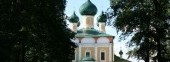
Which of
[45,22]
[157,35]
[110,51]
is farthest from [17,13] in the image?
[110,51]

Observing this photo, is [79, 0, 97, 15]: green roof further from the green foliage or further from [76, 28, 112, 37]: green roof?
the green foliage

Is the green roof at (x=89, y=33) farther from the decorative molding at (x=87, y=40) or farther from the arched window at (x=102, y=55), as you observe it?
the arched window at (x=102, y=55)

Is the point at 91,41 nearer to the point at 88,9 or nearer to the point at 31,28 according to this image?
the point at 88,9

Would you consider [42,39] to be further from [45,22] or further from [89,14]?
[89,14]

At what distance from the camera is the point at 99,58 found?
214ft

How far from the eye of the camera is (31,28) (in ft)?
77.5

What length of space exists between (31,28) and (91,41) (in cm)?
4235

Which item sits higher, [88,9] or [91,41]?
[88,9]

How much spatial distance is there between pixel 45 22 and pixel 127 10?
13.0 ft

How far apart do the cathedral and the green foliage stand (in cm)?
3769

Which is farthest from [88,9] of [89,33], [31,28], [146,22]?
[146,22]

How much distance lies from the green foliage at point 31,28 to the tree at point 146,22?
333 cm

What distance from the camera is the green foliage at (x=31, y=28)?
72.5 ft

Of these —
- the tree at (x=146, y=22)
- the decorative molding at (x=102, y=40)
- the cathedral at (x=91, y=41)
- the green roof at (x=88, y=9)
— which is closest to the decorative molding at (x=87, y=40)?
the cathedral at (x=91, y=41)
